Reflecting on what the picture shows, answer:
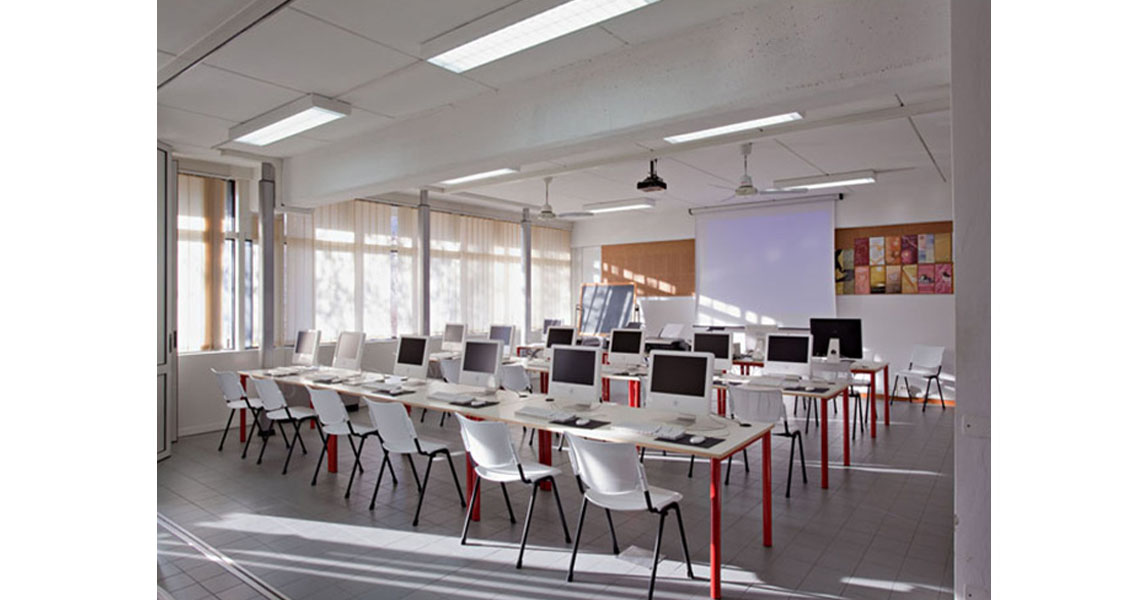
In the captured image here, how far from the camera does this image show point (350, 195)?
6.47 meters

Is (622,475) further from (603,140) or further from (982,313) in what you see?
(603,140)

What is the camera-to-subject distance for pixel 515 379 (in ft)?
21.1

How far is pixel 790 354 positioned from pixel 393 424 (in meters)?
3.99

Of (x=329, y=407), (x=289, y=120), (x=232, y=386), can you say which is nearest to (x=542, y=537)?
(x=329, y=407)

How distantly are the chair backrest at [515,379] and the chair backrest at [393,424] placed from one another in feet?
7.71

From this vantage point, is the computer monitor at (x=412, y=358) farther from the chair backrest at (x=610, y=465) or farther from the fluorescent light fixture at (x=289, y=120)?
the chair backrest at (x=610, y=465)

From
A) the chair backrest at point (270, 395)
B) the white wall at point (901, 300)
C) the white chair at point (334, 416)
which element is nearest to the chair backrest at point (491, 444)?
the white chair at point (334, 416)

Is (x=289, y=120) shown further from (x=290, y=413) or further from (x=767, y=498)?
(x=767, y=498)

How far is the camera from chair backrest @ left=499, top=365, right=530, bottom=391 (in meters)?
6.44

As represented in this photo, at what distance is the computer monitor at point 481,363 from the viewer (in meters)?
5.30

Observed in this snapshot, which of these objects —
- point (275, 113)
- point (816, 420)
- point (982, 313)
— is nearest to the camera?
point (982, 313)

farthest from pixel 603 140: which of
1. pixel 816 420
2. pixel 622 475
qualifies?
pixel 816 420

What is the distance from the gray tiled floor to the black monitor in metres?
1.00

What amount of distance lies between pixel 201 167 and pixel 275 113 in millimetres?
2722
